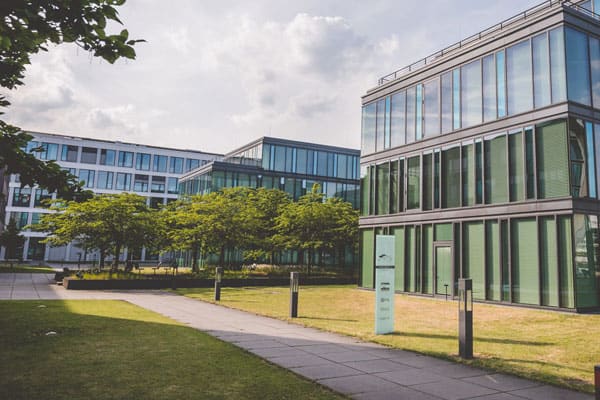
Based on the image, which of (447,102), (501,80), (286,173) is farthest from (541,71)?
(286,173)

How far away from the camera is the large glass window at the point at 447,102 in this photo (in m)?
Answer: 27.3

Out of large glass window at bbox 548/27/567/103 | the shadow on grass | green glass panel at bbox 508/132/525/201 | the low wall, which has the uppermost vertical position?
large glass window at bbox 548/27/567/103

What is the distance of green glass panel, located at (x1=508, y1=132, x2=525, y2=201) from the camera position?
22.5 m

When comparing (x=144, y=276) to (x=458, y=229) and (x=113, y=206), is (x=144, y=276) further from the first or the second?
(x=458, y=229)

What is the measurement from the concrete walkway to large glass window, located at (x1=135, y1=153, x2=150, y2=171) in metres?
76.0

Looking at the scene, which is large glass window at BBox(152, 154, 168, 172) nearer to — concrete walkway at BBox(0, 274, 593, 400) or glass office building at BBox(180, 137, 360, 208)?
glass office building at BBox(180, 137, 360, 208)

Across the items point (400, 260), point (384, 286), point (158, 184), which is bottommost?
point (384, 286)

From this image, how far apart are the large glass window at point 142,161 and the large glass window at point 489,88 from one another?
71963mm

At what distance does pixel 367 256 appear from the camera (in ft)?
105

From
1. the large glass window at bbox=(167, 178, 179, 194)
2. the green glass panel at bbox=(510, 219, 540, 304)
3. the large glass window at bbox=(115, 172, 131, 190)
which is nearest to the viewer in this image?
the green glass panel at bbox=(510, 219, 540, 304)

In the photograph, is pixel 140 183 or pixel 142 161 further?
pixel 142 161

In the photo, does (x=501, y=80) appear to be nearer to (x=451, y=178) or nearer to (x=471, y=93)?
(x=471, y=93)

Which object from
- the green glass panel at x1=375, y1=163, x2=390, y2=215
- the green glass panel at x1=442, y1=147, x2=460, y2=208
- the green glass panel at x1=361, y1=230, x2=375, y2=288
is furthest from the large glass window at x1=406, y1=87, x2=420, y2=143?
the green glass panel at x1=361, y1=230, x2=375, y2=288

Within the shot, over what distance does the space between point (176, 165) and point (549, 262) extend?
77.0 metres
